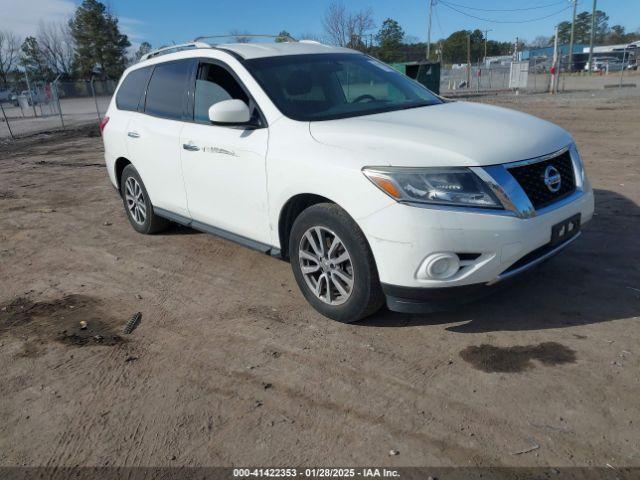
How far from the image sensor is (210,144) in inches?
167

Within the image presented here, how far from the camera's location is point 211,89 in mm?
4426

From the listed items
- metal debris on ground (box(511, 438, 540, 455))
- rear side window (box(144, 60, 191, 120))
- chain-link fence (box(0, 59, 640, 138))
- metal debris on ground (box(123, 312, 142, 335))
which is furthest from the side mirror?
chain-link fence (box(0, 59, 640, 138))

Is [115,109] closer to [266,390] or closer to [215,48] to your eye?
[215,48]

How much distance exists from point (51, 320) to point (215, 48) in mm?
2589

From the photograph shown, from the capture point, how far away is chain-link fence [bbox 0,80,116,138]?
22131 mm

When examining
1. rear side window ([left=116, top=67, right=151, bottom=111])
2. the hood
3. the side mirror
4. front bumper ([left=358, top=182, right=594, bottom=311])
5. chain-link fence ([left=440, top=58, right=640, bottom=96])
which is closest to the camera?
front bumper ([left=358, top=182, right=594, bottom=311])

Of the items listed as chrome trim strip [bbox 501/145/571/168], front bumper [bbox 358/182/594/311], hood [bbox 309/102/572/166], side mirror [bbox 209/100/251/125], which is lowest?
front bumper [bbox 358/182/594/311]

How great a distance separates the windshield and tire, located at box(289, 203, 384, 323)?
2.71 feet

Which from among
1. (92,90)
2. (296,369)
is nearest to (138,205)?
(296,369)

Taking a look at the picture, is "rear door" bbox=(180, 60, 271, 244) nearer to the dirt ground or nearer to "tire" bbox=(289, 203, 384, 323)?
"tire" bbox=(289, 203, 384, 323)

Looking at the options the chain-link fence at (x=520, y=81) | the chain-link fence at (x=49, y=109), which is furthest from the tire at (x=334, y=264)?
the chain-link fence at (x=520, y=81)

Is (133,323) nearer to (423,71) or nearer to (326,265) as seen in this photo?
(326,265)

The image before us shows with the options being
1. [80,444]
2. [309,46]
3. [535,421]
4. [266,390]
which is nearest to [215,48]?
[309,46]

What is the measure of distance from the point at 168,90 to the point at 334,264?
2665mm
